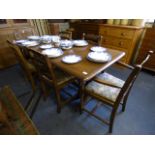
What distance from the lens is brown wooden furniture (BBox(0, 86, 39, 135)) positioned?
3.27 feet

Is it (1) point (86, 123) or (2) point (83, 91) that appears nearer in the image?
(2) point (83, 91)

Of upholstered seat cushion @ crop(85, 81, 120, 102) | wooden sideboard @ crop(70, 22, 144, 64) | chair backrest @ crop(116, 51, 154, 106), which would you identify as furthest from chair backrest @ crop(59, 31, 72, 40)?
chair backrest @ crop(116, 51, 154, 106)

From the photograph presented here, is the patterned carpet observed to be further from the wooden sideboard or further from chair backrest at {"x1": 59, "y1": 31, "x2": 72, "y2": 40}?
chair backrest at {"x1": 59, "y1": 31, "x2": 72, "y2": 40}

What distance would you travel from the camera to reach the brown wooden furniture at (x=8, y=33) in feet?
7.56

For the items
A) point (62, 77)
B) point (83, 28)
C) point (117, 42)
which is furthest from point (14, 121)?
point (83, 28)

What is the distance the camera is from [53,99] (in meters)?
1.75

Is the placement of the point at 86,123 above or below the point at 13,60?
below

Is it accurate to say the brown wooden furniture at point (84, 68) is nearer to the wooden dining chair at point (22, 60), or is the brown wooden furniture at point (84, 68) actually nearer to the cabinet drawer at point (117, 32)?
the wooden dining chair at point (22, 60)

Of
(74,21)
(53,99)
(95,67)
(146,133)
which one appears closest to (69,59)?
(95,67)

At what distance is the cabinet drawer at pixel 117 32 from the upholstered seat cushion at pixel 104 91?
146 centimetres

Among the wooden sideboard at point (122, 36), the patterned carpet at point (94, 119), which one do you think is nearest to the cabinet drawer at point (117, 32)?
the wooden sideboard at point (122, 36)
